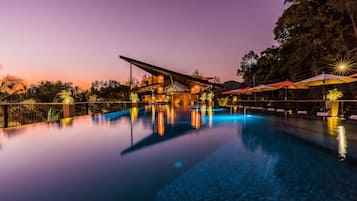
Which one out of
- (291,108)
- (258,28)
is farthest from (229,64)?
(291,108)

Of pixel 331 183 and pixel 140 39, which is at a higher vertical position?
pixel 140 39

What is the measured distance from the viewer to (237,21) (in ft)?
67.1

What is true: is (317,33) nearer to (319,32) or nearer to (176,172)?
(319,32)

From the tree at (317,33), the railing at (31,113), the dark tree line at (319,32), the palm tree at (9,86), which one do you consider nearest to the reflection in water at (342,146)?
the railing at (31,113)

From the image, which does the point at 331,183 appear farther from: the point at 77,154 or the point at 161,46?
the point at 161,46

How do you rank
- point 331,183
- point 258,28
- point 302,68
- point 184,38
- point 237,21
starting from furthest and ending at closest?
point 184,38 < point 258,28 < point 237,21 < point 302,68 < point 331,183

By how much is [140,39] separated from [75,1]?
1071 cm

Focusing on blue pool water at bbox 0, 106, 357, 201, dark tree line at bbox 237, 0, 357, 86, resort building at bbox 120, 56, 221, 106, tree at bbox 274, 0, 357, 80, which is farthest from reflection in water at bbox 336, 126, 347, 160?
resort building at bbox 120, 56, 221, 106

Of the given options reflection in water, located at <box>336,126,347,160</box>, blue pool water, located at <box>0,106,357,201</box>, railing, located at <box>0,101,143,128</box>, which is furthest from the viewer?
railing, located at <box>0,101,143,128</box>

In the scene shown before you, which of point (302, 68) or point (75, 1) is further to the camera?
point (302, 68)

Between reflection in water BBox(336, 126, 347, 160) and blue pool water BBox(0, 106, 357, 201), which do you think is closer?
blue pool water BBox(0, 106, 357, 201)

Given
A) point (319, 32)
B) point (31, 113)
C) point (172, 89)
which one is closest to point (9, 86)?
point (31, 113)

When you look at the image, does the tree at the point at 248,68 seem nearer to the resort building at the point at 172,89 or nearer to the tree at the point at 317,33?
the resort building at the point at 172,89

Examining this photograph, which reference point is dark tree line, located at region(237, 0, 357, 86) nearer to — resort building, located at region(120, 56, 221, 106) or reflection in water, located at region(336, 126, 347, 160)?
reflection in water, located at region(336, 126, 347, 160)
